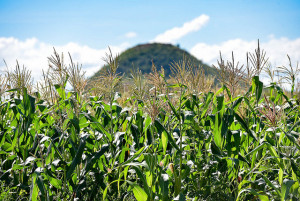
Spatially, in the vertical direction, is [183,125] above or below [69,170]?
above

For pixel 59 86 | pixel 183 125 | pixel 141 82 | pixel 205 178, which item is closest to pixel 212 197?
pixel 205 178

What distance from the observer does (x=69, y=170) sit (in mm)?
3545

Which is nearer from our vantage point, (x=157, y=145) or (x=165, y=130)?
(x=165, y=130)

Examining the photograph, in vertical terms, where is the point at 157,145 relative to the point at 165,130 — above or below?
below

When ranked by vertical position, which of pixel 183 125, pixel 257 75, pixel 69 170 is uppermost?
pixel 257 75

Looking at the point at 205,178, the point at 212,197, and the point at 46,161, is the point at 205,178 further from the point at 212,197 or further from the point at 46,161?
the point at 46,161

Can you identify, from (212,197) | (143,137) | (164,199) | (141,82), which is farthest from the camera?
(143,137)

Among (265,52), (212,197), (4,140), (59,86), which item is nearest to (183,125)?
(212,197)

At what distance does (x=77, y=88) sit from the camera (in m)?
3.71

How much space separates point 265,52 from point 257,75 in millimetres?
292

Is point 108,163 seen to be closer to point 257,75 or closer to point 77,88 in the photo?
point 77,88

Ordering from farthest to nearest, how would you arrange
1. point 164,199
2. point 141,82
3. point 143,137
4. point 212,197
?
point 143,137
point 212,197
point 141,82
point 164,199

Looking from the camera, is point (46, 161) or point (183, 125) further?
point (183, 125)

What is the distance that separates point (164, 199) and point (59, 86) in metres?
1.96
